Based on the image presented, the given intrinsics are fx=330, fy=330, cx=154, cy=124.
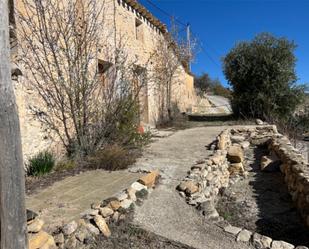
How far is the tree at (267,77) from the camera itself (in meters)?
14.0

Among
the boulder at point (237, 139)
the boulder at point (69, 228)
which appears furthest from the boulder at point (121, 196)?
the boulder at point (237, 139)

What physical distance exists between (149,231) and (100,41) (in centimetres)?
590

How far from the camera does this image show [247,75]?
1452cm

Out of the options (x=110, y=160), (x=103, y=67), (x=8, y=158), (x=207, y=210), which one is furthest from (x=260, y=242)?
(x=103, y=67)

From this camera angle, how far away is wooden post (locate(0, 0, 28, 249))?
232 cm

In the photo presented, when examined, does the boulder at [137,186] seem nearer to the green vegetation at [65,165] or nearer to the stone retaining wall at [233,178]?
the stone retaining wall at [233,178]

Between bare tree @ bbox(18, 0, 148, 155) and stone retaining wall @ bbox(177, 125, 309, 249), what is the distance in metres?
2.41

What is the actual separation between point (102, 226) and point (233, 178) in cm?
432

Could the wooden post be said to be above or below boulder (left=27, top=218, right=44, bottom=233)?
above

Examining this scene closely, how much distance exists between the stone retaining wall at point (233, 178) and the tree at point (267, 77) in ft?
15.2

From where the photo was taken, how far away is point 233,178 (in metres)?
7.30

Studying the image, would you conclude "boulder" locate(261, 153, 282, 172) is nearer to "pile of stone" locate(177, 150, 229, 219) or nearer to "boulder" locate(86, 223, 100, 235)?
"pile of stone" locate(177, 150, 229, 219)

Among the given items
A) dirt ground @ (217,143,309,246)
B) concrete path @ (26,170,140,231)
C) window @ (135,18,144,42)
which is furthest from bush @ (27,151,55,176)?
window @ (135,18,144,42)

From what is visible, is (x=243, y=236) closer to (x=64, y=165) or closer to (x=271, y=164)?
(x=64, y=165)
